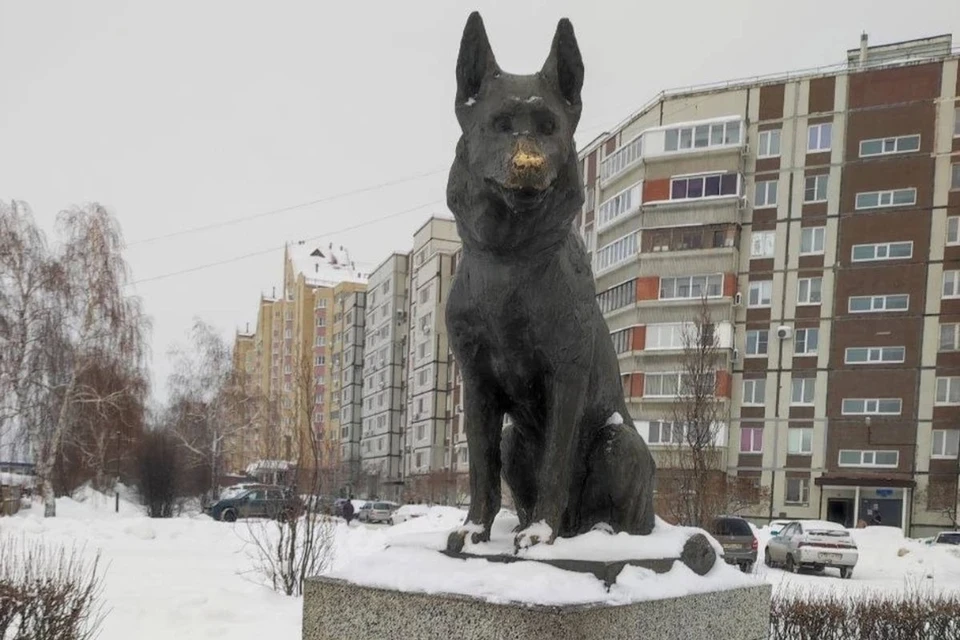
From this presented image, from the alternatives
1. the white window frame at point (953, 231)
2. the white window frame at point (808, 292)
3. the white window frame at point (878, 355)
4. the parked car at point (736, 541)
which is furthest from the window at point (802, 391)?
the parked car at point (736, 541)

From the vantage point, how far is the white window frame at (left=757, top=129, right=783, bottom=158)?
111 ft

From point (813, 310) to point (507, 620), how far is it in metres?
33.6

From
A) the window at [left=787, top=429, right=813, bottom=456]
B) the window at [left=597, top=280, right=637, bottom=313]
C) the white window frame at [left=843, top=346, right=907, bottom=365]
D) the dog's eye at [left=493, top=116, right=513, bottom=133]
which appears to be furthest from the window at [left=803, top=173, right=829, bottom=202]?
the dog's eye at [left=493, top=116, right=513, bottom=133]

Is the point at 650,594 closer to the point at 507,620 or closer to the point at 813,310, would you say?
the point at 507,620

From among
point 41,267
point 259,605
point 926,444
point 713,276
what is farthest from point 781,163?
point 259,605

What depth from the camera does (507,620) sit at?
8.50ft

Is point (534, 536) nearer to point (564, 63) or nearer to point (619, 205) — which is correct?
point (564, 63)

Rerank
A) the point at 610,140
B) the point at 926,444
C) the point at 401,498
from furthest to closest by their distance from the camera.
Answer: the point at 401,498 → the point at 610,140 → the point at 926,444

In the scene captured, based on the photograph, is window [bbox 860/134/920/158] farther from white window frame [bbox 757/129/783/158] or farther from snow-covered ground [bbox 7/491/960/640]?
snow-covered ground [bbox 7/491/960/640]

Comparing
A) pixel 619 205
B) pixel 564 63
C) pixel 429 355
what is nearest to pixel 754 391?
pixel 619 205

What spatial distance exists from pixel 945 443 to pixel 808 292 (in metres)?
7.49

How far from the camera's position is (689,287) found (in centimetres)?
3356

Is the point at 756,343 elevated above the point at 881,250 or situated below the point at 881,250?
below

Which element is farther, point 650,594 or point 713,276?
point 713,276
